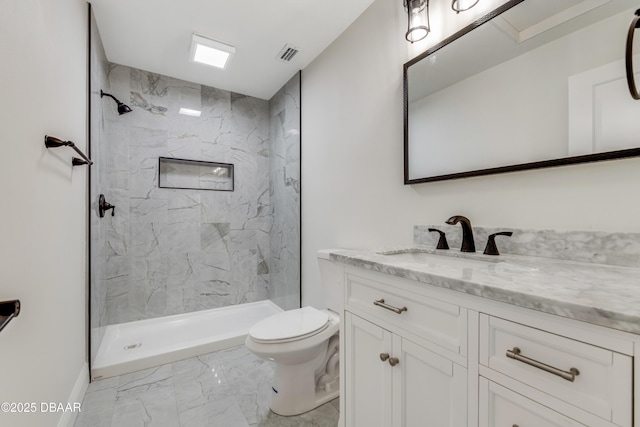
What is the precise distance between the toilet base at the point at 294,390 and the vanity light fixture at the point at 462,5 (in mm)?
1956

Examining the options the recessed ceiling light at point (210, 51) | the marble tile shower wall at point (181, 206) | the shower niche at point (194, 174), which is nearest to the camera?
the recessed ceiling light at point (210, 51)

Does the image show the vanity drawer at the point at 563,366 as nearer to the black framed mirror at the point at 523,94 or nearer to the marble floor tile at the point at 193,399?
the black framed mirror at the point at 523,94

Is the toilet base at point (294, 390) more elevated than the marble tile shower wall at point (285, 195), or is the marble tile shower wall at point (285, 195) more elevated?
the marble tile shower wall at point (285, 195)

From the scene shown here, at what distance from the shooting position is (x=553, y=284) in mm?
625

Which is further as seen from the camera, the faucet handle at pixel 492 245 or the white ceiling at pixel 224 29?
the white ceiling at pixel 224 29

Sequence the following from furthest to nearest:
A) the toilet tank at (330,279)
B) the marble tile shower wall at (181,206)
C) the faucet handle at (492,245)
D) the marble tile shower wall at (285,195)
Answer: the marble tile shower wall at (285,195) < the marble tile shower wall at (181,206) < the toilet tank at (330,279) < the faucet handle at (492,245)

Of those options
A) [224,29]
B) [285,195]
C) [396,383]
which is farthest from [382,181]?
[224,29]

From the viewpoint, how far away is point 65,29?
4.61 ft

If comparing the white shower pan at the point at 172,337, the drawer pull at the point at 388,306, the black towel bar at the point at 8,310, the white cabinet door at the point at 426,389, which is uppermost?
the black towel bar at the point at 8,310

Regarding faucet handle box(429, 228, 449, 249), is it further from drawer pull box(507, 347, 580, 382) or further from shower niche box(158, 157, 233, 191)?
shower niche box(158, 157, 233, 191)

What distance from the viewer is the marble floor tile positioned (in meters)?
1.48

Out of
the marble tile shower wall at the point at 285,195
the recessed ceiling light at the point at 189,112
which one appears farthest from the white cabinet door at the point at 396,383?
the recessed ceiling light at the point at 189,112

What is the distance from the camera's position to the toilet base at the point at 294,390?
1538 mm

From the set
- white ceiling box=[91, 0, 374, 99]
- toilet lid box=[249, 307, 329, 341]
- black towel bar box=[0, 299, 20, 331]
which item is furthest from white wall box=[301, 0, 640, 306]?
black towel bar box=[0, 299, 20, 331]
